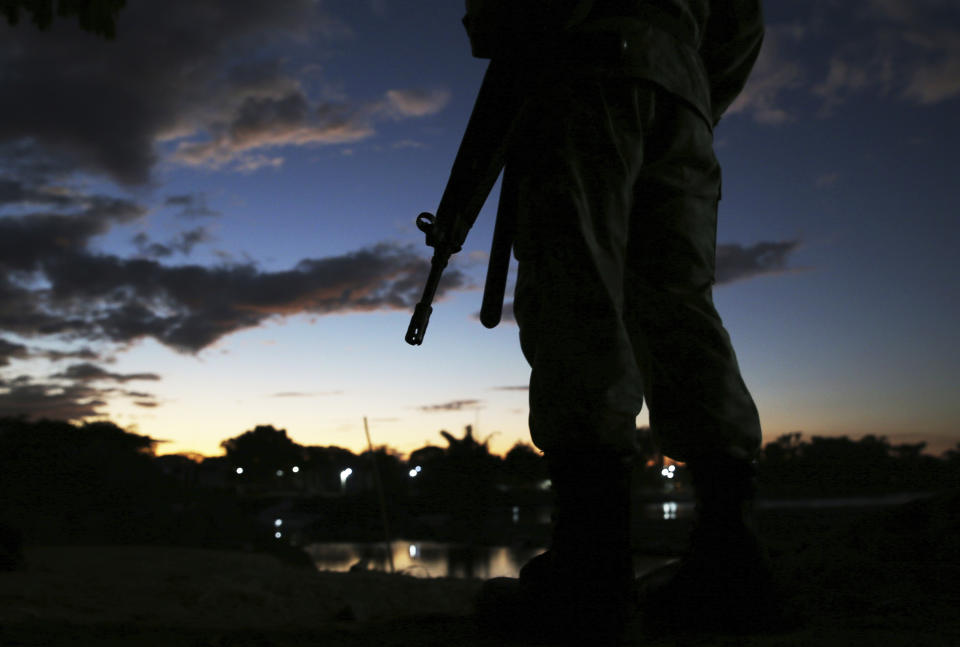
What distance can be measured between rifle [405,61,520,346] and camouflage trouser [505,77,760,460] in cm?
14

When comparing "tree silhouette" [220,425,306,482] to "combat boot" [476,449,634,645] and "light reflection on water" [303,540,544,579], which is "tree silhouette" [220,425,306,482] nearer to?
"light reflection on water" [303,540,544,579]

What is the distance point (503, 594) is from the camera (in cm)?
170

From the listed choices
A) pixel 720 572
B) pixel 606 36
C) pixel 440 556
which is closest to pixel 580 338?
pixel 720 572

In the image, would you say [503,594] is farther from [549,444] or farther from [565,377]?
[565,377]

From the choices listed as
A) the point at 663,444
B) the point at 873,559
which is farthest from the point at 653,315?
the point at 873,559

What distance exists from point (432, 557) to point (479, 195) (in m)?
9.45

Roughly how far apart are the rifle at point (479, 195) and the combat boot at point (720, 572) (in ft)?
2.78

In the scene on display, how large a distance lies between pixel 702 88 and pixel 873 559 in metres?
1.62

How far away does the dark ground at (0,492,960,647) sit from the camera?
162 centimetres

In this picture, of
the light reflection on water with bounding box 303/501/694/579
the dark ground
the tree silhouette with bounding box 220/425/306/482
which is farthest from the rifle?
the tree silhouette with bounding box 220/425/306/482

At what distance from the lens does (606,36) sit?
1.74m

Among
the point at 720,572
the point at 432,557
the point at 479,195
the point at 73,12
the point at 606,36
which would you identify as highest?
the point at 73,12

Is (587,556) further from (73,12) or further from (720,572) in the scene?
(73,12)

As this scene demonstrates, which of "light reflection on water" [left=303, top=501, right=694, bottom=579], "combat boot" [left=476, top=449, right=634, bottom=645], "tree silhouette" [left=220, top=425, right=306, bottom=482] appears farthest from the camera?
"tree silhouette" [left=220, top=425, right=306, bottom=482]
